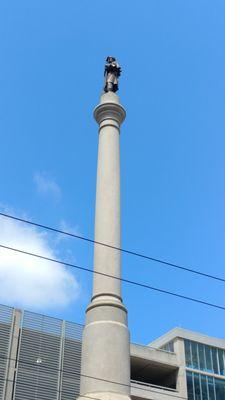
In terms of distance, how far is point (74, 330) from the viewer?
4334 cm

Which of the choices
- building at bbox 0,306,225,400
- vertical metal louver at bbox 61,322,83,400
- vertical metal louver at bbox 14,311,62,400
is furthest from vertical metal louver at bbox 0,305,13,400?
vertical metal louver at bbox 61,322,83,400

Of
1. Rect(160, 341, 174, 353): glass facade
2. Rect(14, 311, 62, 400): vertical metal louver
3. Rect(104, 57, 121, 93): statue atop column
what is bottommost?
Rect(14, 311, 62, 400): vertical metal louver

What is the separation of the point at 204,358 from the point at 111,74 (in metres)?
35.9

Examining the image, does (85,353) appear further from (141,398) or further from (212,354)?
(212,354)

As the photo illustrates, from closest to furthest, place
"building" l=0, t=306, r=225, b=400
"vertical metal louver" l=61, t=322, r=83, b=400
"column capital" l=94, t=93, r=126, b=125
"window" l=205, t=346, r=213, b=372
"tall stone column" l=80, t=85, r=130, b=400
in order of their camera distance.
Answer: "tall stone column" l=80, t=85, r=130, b=400
"column capital" l=94, t=93, r=126, b=125
"building" l=0, t=306, r=225, b=400
"vertical metal louver" l=61, t=322, r=83, b=400
"window" l=205, t=346, r=213, b=372

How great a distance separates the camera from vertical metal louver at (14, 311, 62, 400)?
39.7 metres

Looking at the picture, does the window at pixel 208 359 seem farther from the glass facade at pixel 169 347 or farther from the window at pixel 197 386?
the glass facade at pixel 169 347

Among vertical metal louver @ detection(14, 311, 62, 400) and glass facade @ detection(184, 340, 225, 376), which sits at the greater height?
glass facade @ detection(184, 340, 225, 376)

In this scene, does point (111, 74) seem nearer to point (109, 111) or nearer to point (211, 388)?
point (109, 111)

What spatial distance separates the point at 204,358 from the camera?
54.5 metres

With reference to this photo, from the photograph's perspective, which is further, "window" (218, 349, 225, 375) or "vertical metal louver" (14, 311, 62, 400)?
"window" (218, 349, 225, 375)

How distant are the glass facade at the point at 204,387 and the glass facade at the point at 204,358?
774mm

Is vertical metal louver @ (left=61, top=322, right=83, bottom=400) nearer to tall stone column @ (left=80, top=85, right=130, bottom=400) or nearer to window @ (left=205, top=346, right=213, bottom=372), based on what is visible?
window @ (left=205, top=346, right=213, bottom=372)

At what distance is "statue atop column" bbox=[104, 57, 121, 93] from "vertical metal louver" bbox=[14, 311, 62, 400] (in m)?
22.1
